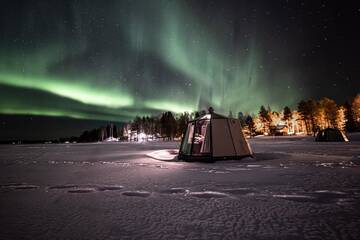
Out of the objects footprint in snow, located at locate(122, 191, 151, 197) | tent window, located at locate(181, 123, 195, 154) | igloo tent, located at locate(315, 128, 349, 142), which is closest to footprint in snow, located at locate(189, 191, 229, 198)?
footprint in snow, located at locate(122, 191, 151, 197)

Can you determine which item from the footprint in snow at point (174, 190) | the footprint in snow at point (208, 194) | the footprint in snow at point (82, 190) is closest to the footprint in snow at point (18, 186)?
the footprint in snow at point (82, 190)

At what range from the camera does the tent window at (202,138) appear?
575 inches

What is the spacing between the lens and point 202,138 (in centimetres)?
1480

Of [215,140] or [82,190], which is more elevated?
[215,140]

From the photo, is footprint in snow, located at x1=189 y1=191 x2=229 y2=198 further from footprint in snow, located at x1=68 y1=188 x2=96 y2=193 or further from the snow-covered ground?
footprint in snow, located at x1=68 y1=188 x2=96 y2=193

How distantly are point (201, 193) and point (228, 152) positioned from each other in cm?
866

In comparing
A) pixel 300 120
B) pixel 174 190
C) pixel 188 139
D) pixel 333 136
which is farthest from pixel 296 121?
pixel 174 190

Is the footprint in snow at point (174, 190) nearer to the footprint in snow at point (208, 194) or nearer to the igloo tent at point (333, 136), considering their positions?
the footprint in snow at point (208, 194)

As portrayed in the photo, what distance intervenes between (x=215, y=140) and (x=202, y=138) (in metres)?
0.81

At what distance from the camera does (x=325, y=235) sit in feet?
11.5

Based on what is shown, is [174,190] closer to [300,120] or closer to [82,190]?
[82,190]

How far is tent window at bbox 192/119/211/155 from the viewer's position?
14.6 m

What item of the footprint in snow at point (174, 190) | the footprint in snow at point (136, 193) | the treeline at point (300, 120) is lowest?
the footprint in snow at point (174, 190)

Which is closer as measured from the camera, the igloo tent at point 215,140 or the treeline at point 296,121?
the igloo tent at point 215,140
